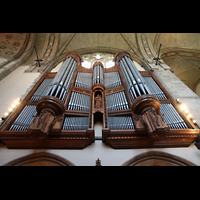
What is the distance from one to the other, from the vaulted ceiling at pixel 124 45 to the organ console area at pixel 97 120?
241 inches

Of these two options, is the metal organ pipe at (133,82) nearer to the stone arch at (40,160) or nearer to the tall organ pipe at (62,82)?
the tall organ pipe at (62,82)

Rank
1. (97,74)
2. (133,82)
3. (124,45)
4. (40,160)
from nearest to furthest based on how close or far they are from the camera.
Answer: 1. (40,160)
2. (133,82)
3. (97,74)
4. (124,45)

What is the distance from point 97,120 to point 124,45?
30.1 feet

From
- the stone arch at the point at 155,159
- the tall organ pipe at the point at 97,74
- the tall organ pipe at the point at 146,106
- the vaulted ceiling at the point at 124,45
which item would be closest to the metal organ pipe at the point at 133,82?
the tall organ pipe at the point at 146,106

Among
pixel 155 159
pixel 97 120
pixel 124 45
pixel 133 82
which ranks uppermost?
pixel 124 45

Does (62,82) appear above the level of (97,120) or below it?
above

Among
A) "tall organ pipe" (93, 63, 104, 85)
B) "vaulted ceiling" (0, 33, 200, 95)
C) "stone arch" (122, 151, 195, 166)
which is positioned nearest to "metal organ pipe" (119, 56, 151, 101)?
"tall organ pipe" (93, 63, 104, 85)

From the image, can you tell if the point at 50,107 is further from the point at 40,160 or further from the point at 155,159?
the point at 155,159

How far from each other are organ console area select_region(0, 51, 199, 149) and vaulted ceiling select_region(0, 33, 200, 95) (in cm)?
612

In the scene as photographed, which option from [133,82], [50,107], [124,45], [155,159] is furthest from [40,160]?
[124,45]

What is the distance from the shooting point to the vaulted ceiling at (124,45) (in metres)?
12.1

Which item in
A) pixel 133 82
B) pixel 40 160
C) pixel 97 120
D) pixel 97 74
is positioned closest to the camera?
pixel 40 160

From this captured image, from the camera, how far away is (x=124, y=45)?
1309cm

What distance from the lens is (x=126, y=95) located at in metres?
6.40
